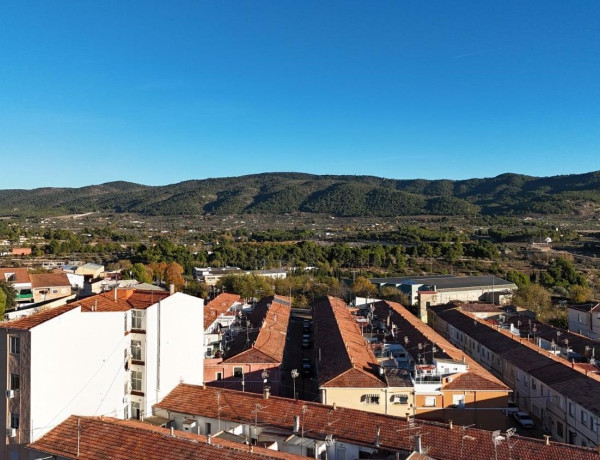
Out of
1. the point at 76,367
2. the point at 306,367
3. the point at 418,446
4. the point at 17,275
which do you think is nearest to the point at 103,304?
the point at 76,367

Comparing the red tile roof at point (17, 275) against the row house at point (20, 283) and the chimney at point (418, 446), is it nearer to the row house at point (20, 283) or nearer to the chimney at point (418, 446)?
the row house at point (20, 283)

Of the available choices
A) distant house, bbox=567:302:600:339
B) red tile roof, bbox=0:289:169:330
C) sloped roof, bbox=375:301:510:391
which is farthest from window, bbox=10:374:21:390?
distant house, bbox=567:302:600:339

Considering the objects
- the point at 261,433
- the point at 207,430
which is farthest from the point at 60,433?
the point at 261,433

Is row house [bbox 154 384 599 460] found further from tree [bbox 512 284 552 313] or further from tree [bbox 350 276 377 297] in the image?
tree [bbox 350 276 377 297]

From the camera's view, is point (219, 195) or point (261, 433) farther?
point (219, 195)

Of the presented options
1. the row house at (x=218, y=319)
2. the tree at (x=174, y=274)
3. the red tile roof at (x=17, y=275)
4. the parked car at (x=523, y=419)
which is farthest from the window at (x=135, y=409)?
the tree at (x=174, y=274)

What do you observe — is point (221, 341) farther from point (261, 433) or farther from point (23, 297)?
point (23, 297)
